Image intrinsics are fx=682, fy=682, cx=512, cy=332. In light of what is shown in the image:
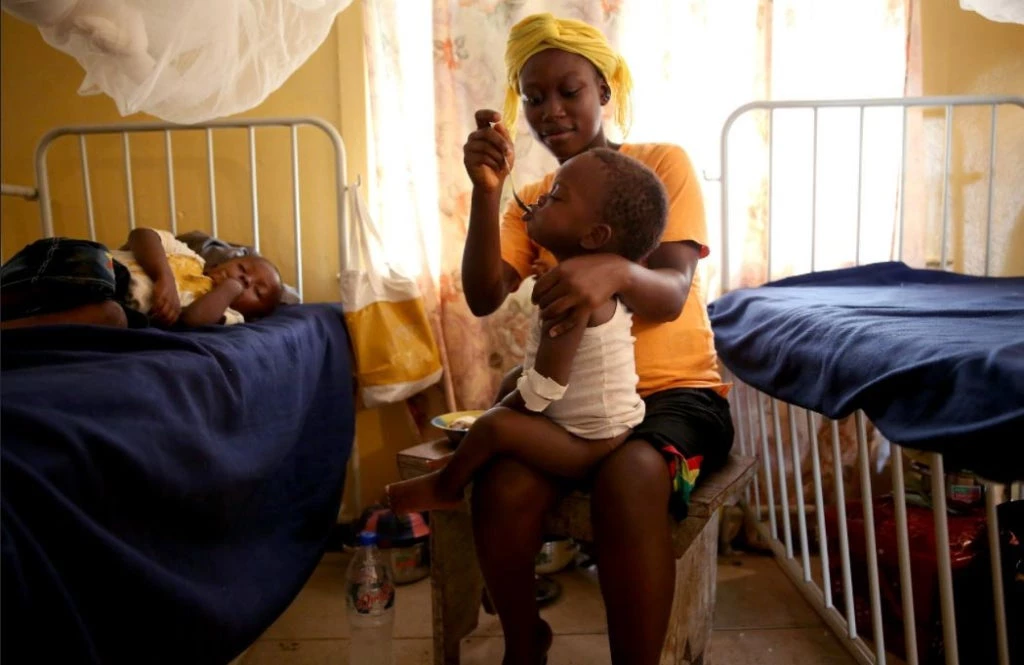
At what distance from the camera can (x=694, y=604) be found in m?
1.00

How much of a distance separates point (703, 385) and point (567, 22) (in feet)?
2.17

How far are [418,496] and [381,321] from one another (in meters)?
0.73

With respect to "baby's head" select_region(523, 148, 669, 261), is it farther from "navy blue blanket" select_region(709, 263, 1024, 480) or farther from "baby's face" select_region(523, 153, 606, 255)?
"navy blue blanket" select_region(709, 263, 1024, 480)

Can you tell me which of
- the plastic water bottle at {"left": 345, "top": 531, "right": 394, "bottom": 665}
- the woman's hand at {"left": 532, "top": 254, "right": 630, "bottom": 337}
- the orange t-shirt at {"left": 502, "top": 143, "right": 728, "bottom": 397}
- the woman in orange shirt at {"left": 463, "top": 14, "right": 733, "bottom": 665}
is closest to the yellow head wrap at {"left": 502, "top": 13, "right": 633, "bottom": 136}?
the woman in orange shirt at {"left": 463, "top": 14, "right": 733, "bottom": 665}

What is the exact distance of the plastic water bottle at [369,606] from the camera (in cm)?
129

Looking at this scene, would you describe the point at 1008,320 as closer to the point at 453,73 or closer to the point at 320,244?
the point at 453,73

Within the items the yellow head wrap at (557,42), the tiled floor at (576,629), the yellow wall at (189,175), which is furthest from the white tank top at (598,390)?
the yellow wall at (189,175)

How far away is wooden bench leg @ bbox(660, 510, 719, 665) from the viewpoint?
952mm

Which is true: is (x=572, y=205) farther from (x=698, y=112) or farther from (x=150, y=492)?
(x=698, y=112)

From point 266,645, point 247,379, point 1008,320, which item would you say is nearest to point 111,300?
point 247,379

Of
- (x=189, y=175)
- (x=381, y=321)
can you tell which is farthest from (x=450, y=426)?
(x=189, y=175)

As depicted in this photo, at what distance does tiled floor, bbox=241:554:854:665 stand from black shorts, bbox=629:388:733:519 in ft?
1.67

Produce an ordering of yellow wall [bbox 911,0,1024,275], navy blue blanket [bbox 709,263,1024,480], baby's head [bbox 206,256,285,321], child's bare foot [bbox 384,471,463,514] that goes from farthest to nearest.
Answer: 1. yellow wall [bbox 911,0,1024,275]
2. baby's head [bbox 206,256,285,321]
3. child's bare foot [bbox 384,471,463,514]
4. navy blue blanket [bbox 709,263,1024,480]

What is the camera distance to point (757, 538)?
5.80ft
